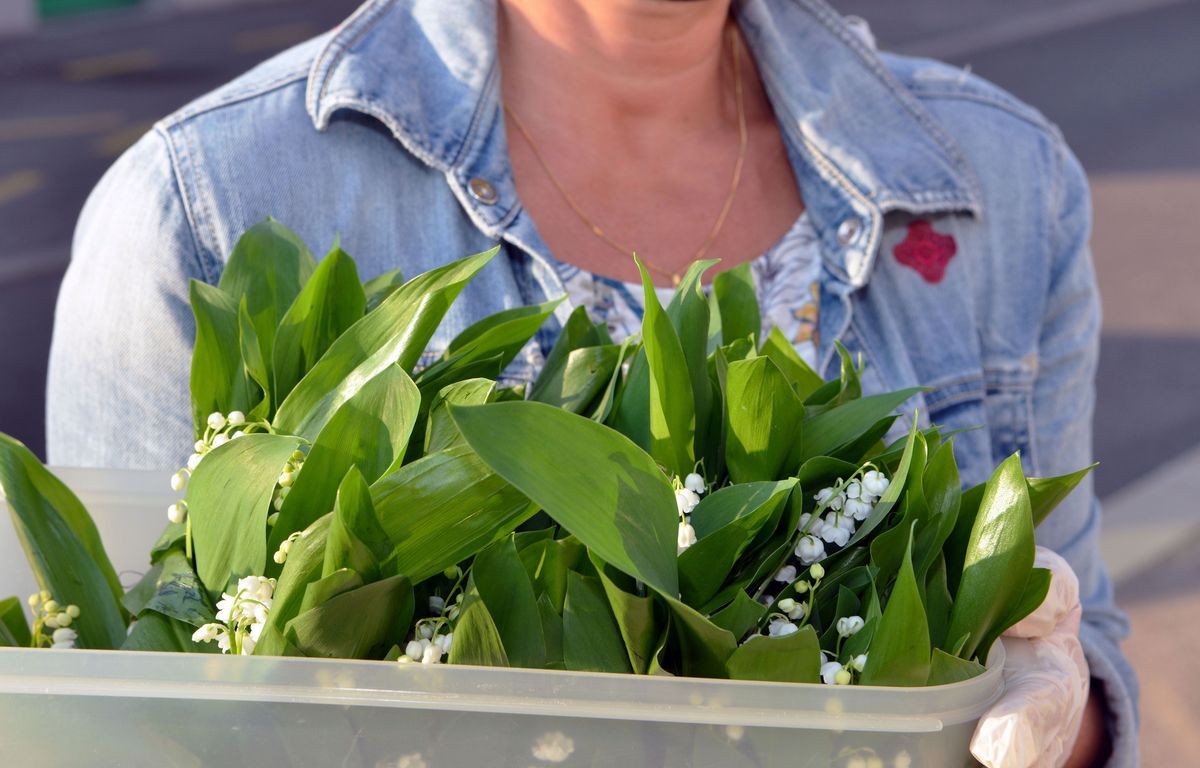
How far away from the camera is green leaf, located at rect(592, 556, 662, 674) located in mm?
478

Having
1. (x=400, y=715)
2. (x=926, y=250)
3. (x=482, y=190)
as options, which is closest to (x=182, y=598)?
(x=400, y=715)

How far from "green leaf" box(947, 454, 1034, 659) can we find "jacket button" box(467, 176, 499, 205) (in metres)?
0.58

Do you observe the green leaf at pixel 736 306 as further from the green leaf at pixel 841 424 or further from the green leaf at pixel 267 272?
the green leaf at pixel 267 272

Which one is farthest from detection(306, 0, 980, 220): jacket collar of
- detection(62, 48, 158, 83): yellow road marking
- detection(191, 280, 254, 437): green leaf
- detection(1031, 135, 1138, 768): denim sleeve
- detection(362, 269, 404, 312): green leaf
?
detection(62, 48, 158, 83): yellow road marking

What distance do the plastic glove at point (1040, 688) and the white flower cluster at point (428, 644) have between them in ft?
0.72

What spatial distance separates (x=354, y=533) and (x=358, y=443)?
0.16 ft

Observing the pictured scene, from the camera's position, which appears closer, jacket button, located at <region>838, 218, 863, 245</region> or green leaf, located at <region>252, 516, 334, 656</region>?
green leaf, located at <region>252, 516, 334, 656</region>

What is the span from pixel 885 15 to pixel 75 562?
322 inches

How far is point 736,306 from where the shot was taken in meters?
0.69

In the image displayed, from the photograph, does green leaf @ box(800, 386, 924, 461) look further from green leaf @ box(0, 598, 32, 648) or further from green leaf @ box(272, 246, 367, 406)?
green leaf @ box(0, 598, 32, 648)

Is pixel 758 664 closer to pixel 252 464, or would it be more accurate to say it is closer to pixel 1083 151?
pixel 252 464

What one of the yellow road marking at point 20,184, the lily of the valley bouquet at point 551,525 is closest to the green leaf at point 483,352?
the lily of the valley bouquet at point 551,525

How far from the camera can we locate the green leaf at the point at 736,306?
69cm

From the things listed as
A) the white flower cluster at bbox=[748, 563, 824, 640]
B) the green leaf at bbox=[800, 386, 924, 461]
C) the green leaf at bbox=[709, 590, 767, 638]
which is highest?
the green leaf at bbox=[800, 386, 924, 461]
